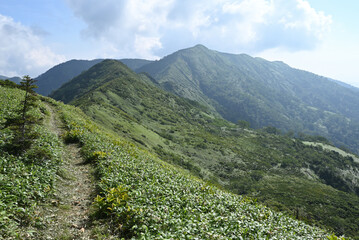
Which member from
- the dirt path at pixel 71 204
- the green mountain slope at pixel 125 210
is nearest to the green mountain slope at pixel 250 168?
the dirt path at pixel 71 204

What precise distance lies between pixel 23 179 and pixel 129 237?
6.90m

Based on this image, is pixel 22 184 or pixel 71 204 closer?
pixel 22 184

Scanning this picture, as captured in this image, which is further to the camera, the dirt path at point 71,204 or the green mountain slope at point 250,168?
the green mountain slope at point 250,168

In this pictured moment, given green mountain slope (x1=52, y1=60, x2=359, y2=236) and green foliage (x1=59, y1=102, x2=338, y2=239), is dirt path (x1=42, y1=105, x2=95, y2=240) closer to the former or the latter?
green foliage (x1=59, y1=102, x2=338, y2=239)

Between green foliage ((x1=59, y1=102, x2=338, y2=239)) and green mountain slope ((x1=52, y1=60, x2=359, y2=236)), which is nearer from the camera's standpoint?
green foliage ((x1=59, y1=102, x2=338, y2=239))

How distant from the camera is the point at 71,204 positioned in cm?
1213

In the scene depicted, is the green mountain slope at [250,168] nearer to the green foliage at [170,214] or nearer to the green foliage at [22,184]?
the green foliage at [22,184]

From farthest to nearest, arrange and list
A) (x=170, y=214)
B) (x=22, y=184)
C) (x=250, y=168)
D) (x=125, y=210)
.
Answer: (x=250, y=168) < (x=22, y=184) < (x=170, y=214) < (x=125, y=210)

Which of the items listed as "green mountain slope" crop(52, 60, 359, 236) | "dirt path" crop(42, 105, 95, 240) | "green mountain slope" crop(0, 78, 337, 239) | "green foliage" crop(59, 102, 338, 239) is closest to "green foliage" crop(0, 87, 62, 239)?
"green mountain slope" crop(0, 78, 337, 239)

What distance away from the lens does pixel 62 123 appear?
33156 mm

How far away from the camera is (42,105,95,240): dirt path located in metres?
9.38

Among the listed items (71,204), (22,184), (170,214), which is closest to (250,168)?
(170,214)

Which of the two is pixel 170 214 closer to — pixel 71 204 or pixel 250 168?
pixel 71 204

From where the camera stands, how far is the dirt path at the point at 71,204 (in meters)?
9.38
